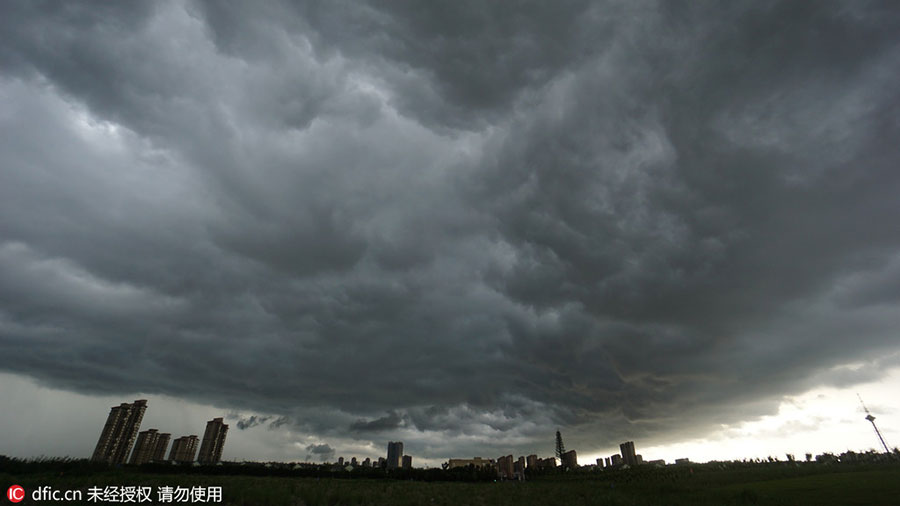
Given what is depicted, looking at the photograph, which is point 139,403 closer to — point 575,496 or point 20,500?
point 20,500

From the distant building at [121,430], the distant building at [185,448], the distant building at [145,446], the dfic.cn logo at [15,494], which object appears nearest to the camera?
the dfic.cn logo at [15,494]

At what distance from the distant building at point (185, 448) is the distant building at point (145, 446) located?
7.06 metres

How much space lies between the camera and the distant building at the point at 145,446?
160000mm

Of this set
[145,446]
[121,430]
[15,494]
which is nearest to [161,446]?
[145,446]

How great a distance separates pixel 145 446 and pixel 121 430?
19213mm

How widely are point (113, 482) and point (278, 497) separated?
23.5m

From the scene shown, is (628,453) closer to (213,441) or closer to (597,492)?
(597,492)

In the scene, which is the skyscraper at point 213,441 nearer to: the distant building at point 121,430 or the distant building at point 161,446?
the distant building at point 161,446

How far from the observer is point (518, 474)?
144 m

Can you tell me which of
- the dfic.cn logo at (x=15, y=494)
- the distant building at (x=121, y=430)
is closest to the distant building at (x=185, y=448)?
the distant building at (x=121, y=430)

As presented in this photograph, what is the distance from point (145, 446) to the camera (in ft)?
542

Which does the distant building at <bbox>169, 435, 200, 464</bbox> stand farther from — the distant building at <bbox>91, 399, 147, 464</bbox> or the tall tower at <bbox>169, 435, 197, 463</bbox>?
the distant building at <bbox>91, 399, 147, 464</bbox>

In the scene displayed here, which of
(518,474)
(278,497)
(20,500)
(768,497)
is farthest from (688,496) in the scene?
(518,474)

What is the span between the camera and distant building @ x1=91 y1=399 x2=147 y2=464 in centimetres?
14512
